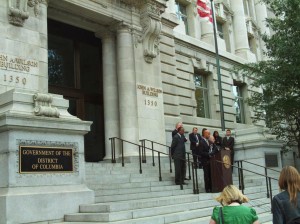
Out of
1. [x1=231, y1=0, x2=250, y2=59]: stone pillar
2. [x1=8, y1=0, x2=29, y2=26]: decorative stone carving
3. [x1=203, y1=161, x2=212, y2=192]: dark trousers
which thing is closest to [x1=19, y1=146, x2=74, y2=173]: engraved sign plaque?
[x1=203, y1=161, x2=212, y2=192]: dark trousers

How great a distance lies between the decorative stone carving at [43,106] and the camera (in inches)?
364

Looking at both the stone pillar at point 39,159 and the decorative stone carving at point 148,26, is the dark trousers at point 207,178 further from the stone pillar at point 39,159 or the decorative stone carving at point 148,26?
the decorative stone carving at point 148,26

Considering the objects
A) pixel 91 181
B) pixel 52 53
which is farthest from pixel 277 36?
pixel 91 181

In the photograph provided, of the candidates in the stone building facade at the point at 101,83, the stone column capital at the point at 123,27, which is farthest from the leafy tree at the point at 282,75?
the stone column capital at the point at 123,27

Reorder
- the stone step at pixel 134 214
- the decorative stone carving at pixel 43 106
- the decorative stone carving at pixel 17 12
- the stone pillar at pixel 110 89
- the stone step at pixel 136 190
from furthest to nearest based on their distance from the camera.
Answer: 1. the stone pillar at pixel 110 89
2. the decorative stone carving at pixel 17 12
3. the stone step at pixel 136 190
4. the decorative stone carving at pixel 43 106
5. the stone step at pixel 134 214

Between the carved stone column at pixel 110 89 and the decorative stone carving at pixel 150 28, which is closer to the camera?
the carved stone column at pixel 110 89

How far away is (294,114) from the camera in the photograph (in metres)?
17.6

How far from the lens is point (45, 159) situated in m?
9.18

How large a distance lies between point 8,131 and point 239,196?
5.98 meters

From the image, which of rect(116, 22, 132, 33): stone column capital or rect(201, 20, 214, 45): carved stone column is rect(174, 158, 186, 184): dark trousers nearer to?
rect(116, 22, 132, 33): stone column capital

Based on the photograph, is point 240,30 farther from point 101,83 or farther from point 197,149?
point 197,149

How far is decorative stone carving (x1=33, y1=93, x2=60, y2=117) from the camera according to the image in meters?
9.25

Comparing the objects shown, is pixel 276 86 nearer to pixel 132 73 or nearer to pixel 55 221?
pixel 132 73

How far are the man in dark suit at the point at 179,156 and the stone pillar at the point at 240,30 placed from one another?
17221 mm
